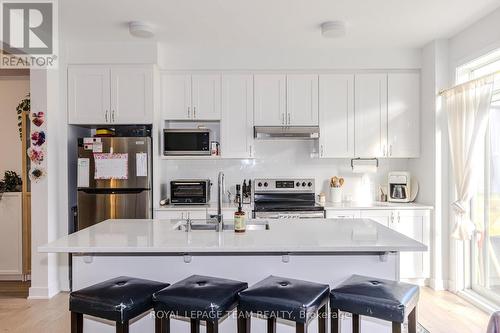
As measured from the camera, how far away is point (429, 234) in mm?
4059

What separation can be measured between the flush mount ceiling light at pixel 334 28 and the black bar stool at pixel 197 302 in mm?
2559

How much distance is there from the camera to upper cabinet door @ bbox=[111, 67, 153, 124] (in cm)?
407

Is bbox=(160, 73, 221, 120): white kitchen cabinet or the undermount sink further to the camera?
bbox=(160, 73, 221, 120): white kitchen cabinet

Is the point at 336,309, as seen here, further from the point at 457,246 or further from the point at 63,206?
the point at 63,206

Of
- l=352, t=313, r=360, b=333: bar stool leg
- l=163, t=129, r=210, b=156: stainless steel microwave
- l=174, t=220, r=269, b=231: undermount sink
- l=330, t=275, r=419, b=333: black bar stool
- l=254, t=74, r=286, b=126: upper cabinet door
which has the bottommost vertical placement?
l=352, t=313, r=360, b=333: bar stool leg

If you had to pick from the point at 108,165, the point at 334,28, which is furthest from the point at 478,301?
the point at 108,165

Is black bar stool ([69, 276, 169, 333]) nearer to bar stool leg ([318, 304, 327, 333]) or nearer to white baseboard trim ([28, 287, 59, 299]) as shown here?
bar stool leg ([318, 304, 327, 333])

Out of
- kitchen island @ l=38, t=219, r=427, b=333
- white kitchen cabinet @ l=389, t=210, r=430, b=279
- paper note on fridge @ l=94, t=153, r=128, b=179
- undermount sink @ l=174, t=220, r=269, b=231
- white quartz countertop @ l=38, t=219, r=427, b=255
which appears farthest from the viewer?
white kitchen cabinet @ l=389, t=210, r=430, b=279

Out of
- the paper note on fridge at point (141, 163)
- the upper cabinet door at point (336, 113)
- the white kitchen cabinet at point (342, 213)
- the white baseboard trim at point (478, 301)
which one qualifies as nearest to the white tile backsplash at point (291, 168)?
the upper cabinet door at point (336, 113)

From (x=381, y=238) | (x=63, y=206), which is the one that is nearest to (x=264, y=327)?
(x=381, y=238)

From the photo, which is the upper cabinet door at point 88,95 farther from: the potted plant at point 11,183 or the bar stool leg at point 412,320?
the bar stool leg at point 412,320

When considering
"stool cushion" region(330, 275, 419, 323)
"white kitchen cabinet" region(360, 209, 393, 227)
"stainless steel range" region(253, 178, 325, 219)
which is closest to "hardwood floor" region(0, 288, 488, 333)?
"white kitchen cabinet" region(360, 209, 393, 227)

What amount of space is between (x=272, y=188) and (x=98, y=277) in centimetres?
247

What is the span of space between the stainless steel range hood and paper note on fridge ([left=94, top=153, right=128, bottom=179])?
59.1 inches
